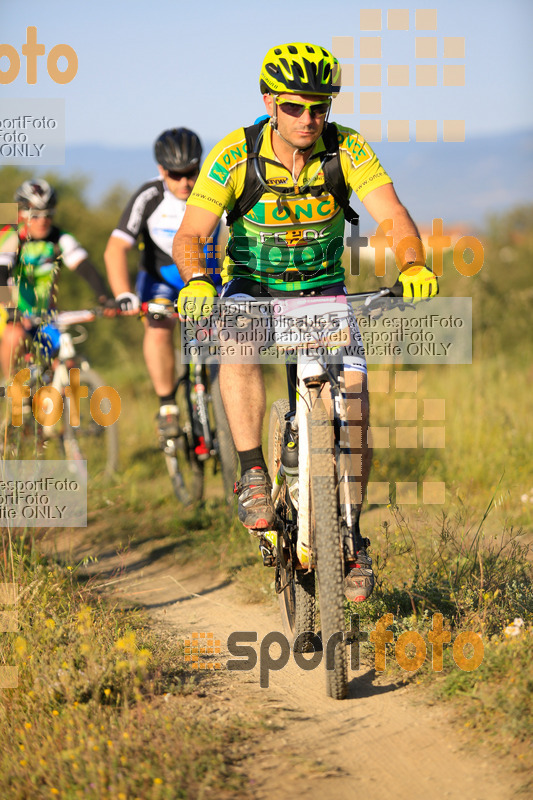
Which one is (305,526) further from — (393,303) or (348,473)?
(393,303)

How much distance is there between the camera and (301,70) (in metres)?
3.70

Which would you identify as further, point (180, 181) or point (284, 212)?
point (180, 181)

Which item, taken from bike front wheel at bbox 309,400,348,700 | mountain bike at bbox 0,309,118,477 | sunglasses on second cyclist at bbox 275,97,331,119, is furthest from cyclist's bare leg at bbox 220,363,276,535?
mountain bike at bbox 0,309,118,477

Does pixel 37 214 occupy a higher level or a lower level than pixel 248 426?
higher

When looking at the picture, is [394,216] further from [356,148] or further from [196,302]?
[196,302]

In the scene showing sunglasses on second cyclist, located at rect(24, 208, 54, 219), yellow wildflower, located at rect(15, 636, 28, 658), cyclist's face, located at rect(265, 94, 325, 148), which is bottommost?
yellow wildflower, located at rect(15, 636, 28, 658)

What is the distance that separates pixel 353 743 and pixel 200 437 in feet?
12.6

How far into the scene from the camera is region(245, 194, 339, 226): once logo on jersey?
13.0 feet

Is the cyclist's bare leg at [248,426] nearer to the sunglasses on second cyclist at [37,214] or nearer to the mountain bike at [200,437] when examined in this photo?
the mountain bike at [200,437]

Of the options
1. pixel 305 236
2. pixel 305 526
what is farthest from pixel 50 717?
pixel 305 236

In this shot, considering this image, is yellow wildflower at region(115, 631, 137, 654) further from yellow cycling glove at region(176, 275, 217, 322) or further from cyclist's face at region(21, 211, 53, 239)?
cyclist's face at region(21, 211, 53, 239)

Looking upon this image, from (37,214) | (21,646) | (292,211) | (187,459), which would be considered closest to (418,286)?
(292,211)

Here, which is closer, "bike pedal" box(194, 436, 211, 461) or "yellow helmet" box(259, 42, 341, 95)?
"yellow helmet" box(259, 42, 341, 95)

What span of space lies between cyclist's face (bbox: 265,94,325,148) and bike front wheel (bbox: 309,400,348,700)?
134 cm
